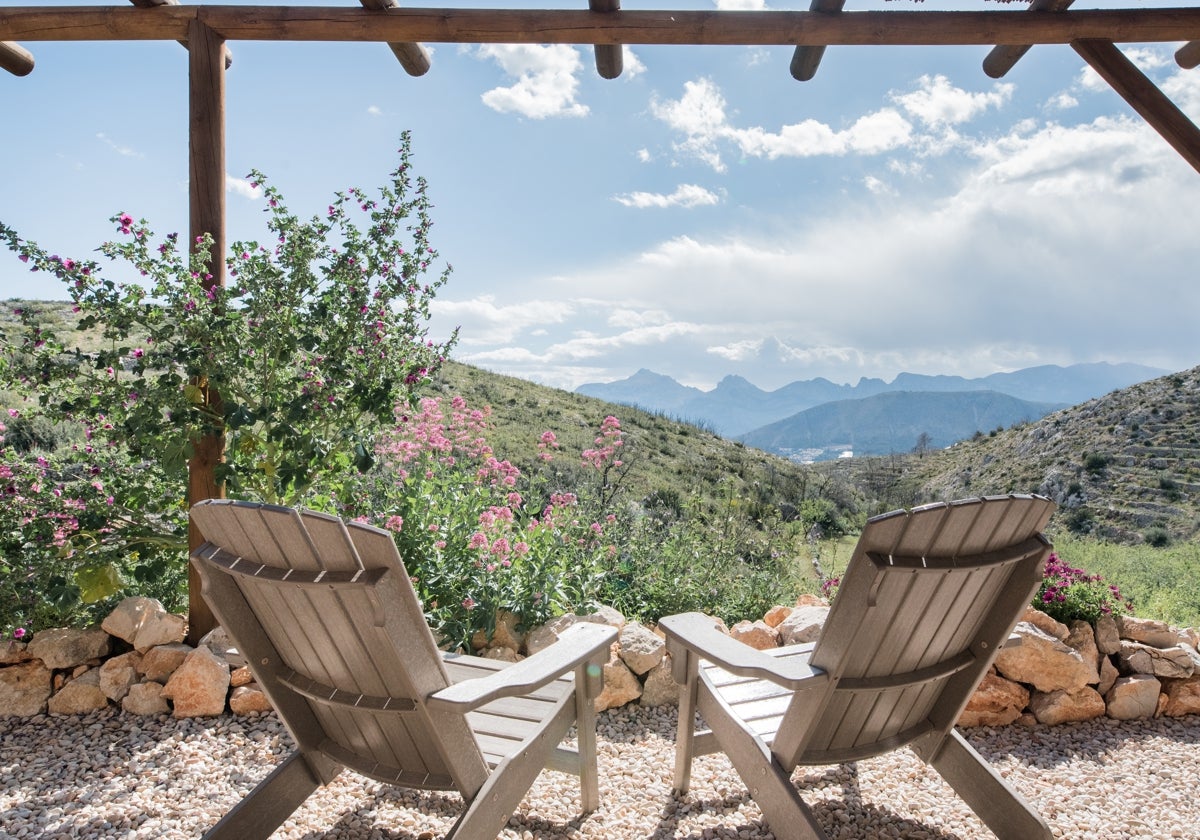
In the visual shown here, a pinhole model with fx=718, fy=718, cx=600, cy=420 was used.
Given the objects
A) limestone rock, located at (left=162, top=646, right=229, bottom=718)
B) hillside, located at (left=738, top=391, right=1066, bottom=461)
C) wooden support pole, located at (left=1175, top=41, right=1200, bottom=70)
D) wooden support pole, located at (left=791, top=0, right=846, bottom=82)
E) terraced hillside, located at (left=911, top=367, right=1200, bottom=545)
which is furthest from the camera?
Answer: hillside, located at (left=738, top=391, right=1066, bottom=461)

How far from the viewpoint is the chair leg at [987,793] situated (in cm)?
206

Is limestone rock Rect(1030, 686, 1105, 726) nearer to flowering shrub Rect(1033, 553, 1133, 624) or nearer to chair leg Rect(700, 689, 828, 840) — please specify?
flowering shrub Rect(1033, 553, 1133, 624)

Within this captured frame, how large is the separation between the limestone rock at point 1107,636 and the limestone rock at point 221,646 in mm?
3889

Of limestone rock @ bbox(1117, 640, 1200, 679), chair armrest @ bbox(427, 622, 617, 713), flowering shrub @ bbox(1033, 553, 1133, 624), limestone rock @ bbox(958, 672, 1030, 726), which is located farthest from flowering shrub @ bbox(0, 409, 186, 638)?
limestone rock @ bbox(1117, 640, 1200, 679)

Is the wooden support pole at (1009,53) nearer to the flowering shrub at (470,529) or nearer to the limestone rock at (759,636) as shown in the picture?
the flowering shrub at (470,529)

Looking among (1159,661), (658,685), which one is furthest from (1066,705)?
(658,685)

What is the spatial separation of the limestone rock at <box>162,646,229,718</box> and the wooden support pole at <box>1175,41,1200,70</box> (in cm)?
561

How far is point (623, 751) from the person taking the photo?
113 inches

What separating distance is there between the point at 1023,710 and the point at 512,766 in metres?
2.58

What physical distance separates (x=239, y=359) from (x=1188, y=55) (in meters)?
5.02

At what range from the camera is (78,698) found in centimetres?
309

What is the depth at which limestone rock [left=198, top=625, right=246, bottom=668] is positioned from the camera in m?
3.11

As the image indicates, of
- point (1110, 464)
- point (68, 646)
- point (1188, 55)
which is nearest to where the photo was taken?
point (68, 646)

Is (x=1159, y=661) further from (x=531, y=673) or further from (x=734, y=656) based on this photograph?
(x=531, y=673)
